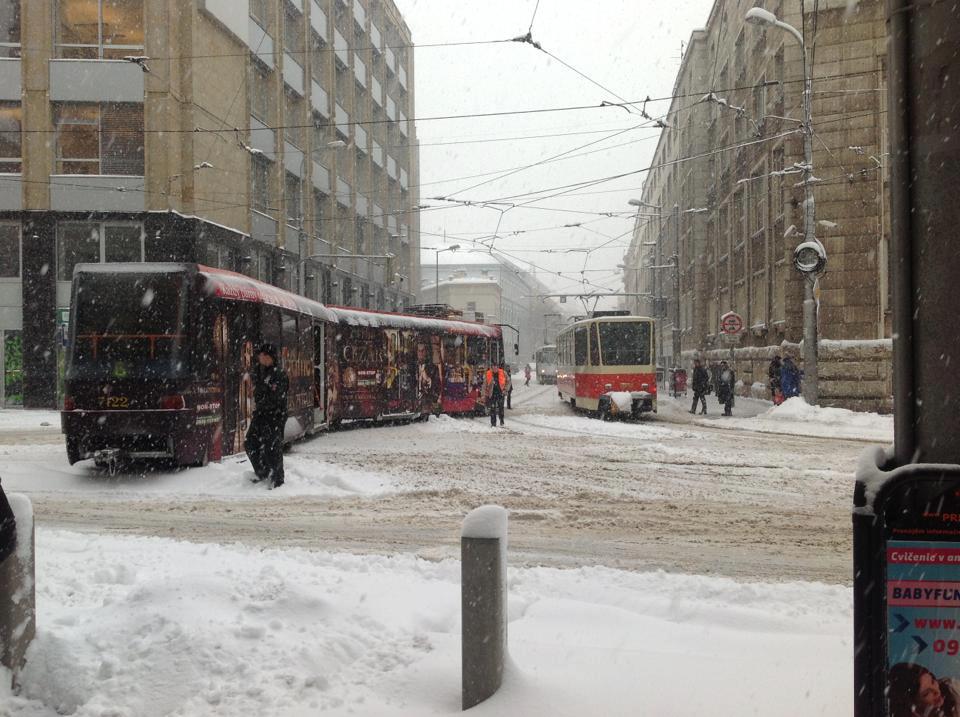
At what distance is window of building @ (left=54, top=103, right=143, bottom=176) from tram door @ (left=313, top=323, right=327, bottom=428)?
13325mm

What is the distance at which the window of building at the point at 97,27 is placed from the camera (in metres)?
28.8

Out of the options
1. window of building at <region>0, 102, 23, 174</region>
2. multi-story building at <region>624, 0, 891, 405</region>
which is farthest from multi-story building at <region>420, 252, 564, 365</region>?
window of building at <region>0, 102, 23, 174</region>

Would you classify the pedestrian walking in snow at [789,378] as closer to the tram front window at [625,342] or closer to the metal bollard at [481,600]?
the tram front window at [625,342]

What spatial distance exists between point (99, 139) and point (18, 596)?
2793 centimetres

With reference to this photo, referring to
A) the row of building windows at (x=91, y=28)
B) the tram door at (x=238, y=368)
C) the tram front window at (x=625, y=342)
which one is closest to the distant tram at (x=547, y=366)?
the tram front window at (x=625, y=342)

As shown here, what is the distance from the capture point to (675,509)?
9812mm

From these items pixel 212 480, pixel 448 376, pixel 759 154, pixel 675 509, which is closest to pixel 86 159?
pixel 448 376

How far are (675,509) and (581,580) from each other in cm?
373

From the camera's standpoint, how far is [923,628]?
2396 mm

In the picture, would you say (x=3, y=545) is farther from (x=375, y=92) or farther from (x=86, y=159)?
(x=375, y=92)

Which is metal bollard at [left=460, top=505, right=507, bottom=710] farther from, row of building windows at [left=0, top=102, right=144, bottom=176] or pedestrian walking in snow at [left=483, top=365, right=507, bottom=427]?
row of building windows at [left=0, top=102, right=144, bottom=176]

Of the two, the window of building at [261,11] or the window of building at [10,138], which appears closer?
the window of building at [10,138]

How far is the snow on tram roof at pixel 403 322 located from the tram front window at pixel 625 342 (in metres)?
3.88

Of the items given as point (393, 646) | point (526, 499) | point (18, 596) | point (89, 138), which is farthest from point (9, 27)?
point (393, 646)
